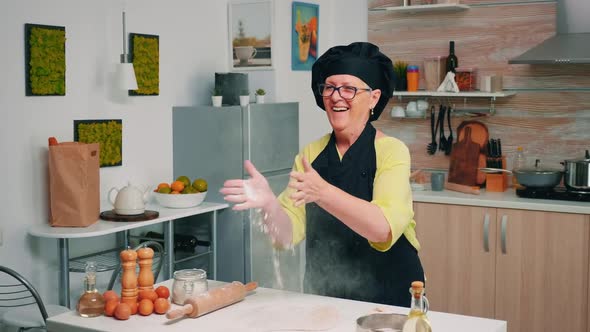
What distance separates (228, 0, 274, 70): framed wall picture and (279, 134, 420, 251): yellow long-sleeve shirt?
7.91 feet

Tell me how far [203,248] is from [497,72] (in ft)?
6.96

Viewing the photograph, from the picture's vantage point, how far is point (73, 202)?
12.4ft

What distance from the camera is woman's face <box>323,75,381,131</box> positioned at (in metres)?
2.47

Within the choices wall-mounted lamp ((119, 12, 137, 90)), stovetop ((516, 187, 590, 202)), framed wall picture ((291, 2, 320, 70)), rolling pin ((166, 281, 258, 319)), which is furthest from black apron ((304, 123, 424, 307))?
framed wall picture ((291, 2, 320, 70))

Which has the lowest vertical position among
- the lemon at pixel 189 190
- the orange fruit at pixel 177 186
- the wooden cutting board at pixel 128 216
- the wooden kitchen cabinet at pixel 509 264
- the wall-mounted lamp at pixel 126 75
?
the wooden kitchen cabinet at pixel 509 264

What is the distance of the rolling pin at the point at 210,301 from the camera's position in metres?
2.21

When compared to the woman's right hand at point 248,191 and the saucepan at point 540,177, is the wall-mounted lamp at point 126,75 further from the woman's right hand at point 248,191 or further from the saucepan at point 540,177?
the saucepan at point 540,177

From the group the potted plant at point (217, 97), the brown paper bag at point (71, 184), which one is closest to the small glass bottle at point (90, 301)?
the brown paper bag at point (71, 184)

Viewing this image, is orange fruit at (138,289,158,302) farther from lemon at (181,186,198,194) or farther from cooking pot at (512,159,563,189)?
cooking pot at (512,159,563,189)

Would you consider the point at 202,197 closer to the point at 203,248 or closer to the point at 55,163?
the point at 203,248

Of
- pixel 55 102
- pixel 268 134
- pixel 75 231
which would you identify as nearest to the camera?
pixel 75 231

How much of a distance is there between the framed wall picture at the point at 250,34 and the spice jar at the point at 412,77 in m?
0.89

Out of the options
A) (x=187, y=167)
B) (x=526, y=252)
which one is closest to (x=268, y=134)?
(x=187, y=167)

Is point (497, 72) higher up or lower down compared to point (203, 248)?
higher up
